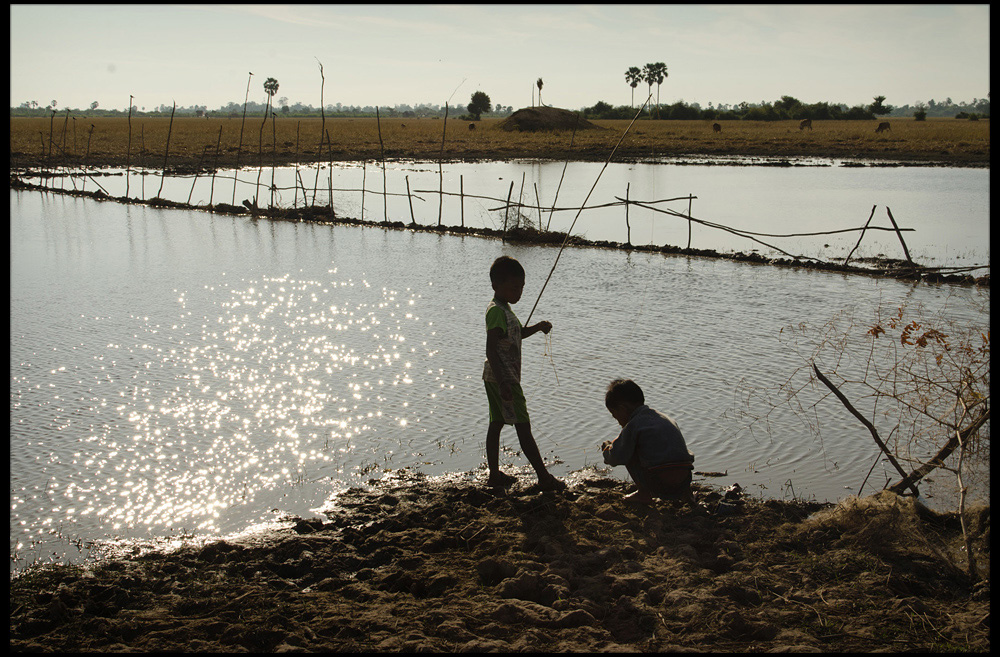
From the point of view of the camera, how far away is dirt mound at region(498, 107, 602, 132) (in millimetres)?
51781

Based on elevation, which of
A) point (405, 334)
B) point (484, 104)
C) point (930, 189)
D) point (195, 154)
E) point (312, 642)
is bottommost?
point (312, 642)

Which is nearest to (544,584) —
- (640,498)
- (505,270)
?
(640,498)

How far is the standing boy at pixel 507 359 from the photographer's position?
3.94 meters

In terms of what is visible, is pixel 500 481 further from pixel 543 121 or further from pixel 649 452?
pixel 543 121

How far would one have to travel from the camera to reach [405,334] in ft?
25.5

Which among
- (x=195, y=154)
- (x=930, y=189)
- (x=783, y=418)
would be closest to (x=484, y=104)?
(x=195, y=154)

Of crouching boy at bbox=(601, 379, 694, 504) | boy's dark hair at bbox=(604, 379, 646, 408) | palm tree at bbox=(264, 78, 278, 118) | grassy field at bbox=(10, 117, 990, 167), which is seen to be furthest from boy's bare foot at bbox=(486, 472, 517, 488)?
grassy field at bbox=(10, 117, 990, 167)

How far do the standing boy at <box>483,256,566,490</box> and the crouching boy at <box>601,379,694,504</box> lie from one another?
0.40 metres

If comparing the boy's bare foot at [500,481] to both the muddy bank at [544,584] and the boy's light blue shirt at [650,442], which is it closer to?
the muddy bank at [544,584]

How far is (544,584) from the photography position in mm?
3072

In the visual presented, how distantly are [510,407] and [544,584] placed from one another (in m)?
1.10

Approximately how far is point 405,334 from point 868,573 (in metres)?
5.28

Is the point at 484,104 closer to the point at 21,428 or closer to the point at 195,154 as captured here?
the point at 195,154

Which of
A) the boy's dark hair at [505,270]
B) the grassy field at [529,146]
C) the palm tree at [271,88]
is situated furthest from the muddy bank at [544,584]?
the grassy field at [529,146]
